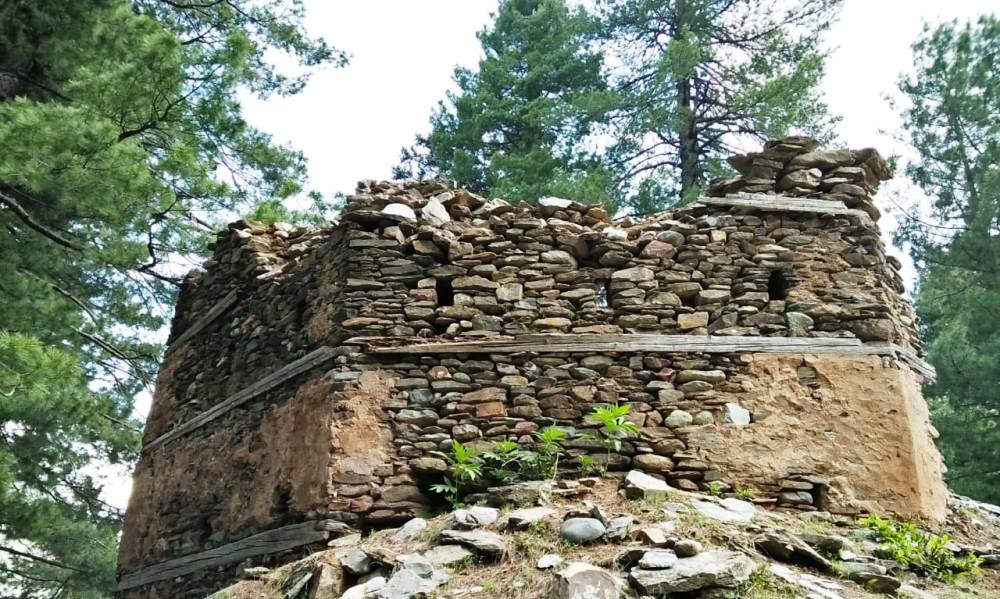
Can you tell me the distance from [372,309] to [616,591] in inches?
116

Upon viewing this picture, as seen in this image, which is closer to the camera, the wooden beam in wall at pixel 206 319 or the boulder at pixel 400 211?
the boulder at pixel 400 211

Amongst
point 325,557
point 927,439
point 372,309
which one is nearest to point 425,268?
point 372,309

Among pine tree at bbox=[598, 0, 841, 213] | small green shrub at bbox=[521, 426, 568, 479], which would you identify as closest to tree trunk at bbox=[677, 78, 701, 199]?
pine tree at bbox=[598, 0, 841, 213]

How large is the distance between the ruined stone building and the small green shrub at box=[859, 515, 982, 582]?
0.41 meters

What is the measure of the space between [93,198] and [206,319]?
1532mm

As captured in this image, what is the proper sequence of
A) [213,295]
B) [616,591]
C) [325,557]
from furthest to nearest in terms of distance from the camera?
[213,295]
[325,557]
[616,591]

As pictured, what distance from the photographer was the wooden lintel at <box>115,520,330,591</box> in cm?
554

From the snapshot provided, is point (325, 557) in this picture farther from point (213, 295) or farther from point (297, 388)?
point (213, 295)

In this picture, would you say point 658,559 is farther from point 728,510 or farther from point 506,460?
point 506,460

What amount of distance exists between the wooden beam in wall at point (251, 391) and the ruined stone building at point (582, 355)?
2 cm

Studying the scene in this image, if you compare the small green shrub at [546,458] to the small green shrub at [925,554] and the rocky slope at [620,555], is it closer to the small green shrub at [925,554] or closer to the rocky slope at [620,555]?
the rocky slope at [620,555]

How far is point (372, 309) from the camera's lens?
6078mm

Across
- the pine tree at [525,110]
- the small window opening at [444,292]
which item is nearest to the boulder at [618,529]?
the small window opening at [444,292]

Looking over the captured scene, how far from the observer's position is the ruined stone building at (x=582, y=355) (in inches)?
224
